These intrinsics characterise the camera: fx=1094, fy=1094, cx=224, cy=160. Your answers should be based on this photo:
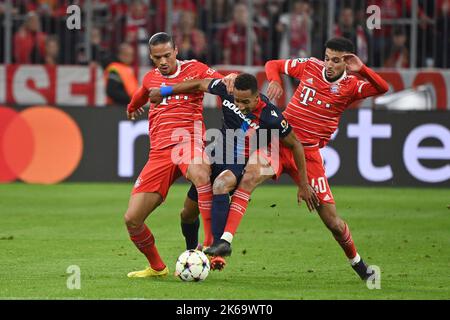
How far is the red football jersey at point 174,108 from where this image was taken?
10.4 m

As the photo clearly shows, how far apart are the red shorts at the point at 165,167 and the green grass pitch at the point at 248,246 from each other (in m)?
0.86

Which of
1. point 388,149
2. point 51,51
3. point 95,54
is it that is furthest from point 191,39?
point 388,149

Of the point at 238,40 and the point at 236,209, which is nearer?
the point at 236,209

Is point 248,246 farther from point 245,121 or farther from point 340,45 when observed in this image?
point 340,45

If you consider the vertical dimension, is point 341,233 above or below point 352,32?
below

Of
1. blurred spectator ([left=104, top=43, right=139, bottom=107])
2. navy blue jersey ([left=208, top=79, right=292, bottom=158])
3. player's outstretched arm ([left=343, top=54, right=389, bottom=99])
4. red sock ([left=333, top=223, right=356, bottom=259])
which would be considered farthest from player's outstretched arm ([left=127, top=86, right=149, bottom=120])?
blurred spectator ([left=104, top=43, right=139, bottom=107])

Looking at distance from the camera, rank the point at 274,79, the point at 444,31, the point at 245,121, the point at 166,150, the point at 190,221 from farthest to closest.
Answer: the point at 444,31 → the point at 190,221 → the point at 274,79 → the point at 166,150 → the point at 245,121

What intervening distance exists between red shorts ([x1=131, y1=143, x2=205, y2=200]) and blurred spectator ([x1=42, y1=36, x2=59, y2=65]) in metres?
9.58

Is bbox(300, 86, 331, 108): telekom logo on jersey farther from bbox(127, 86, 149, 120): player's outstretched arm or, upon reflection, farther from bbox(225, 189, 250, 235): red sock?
bbox(127, 86, 149, 120): player's outstretched arm

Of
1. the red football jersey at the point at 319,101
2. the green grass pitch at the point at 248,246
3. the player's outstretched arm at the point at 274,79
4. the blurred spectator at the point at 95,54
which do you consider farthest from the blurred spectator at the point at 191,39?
the red football jersey at the point at 319,101

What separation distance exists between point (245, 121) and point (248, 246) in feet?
9.33

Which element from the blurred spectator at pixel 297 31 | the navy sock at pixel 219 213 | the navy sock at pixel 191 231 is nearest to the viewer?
the navy sock at pixel 219 213

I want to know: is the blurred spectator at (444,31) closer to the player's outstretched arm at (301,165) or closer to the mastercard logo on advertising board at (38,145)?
the mastercard logo on advertising board at (38,145)

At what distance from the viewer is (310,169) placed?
1038 cm
